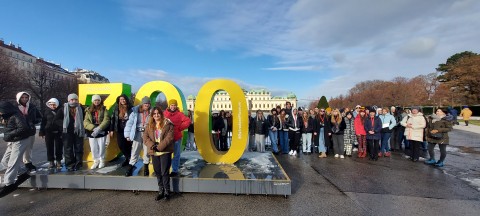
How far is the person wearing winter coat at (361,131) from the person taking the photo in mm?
8727

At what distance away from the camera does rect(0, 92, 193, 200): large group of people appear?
15.6 feet

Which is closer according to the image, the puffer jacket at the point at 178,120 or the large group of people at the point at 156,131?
the large group of people at the point at 156,131

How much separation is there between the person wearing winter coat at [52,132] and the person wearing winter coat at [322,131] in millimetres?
8339

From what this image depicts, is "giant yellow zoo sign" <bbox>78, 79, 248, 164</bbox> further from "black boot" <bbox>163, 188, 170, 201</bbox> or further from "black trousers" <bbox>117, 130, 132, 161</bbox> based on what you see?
"black boot" <bbox>163, 188, 170, 201</bbox>

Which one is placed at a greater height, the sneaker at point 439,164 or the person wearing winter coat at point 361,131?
the person wearing winter coat at point 361,131

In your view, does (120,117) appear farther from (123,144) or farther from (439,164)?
(439,164)

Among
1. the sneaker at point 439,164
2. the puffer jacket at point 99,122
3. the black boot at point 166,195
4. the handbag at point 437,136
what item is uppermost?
the puffer jacket at point 99,122

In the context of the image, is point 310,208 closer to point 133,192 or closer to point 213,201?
point 213,201

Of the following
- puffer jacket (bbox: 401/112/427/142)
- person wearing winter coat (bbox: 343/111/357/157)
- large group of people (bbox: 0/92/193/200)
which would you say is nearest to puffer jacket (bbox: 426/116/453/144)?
puffer jacket (bbox: 401/112/427/142)

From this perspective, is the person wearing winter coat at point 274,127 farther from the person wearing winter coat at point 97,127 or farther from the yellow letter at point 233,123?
the person wearing winter coat at point 97,127

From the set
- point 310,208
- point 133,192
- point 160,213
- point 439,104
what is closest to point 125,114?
point 133,192

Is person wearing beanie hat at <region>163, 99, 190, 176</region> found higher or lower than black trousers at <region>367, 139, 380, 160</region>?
higher

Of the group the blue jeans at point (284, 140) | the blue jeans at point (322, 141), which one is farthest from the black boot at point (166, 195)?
the blue jeans at point (322, 141)

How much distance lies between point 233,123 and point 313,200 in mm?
2844
